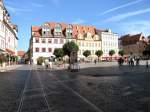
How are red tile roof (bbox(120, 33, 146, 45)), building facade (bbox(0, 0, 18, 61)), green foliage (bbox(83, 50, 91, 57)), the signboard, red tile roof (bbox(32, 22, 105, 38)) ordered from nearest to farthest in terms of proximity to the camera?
the signboard < building facade (bbox(0, 0, 18, 61)) < green foliage (bbox(83, 50, 91, 57)) < red tile roof (bbox(32, 22, 105, 38)) < red tile roof (bbox(120, 33, 146, 45))

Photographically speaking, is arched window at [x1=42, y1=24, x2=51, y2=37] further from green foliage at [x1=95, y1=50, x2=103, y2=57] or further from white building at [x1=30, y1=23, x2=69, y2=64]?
green foliage at [x1=95, y1=50, x2=103, y2=57]

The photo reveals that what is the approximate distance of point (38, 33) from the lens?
112562 mm

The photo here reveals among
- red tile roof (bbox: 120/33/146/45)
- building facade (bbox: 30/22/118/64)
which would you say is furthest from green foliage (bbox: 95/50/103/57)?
red tile roof (bbox: 120/33/146/45)

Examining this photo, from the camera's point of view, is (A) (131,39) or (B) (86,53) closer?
(B) (86,53)

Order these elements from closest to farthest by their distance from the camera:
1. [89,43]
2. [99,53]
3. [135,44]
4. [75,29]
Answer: [99,53], [89,43], [75,29], [135,44]

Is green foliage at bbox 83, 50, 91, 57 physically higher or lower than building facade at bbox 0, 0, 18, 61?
lower

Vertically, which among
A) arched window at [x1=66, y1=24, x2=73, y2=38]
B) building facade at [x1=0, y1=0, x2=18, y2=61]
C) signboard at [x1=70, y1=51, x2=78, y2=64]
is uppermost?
arched window at [x1=66, y1=24, x2=73, y2=38]

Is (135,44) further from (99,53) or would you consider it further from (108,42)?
(99,53)

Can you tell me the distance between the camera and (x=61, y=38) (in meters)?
115

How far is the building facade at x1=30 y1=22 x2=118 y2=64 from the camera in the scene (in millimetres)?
110500

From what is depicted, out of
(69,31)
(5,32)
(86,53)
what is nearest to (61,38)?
(69,31)

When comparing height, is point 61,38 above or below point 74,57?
above

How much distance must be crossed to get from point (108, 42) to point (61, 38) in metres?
22.9

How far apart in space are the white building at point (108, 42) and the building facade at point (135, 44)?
14.3 m
